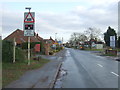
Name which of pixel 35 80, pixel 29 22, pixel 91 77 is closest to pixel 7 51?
pixel 29 22

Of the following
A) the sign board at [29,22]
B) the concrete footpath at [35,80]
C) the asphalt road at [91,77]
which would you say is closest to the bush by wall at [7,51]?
the sign board at [29,22]

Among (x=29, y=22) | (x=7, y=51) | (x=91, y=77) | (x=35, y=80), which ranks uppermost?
(x=29, y=22)

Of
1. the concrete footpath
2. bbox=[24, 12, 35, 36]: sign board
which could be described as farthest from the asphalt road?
bbox=[24, 12, 35, 36]: sign board

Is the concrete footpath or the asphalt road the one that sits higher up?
the concrete footpath

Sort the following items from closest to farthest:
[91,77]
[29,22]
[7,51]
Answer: [91,77] → [7,51] → [29,22]

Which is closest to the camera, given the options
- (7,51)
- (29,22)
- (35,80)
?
(35,80)

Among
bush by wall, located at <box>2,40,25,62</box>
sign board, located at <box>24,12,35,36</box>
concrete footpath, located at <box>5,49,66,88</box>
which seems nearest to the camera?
concrete footpath, located at <box>5,49,66,88</box>

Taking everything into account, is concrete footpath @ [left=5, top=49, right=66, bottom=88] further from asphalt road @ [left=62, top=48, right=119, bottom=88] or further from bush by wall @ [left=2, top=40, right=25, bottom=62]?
bush by wall @ [left=2, top=40, right=25, bottom=62]

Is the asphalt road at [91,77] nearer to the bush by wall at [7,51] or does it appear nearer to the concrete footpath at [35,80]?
the concrete footpath at [35,80]

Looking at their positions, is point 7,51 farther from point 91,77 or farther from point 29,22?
point 91,77

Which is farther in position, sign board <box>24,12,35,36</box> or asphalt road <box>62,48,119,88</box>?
sign board <box>24,12,35,36</box>

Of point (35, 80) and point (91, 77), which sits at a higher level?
point (35, 80)

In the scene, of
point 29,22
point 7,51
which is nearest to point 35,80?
point 7,51

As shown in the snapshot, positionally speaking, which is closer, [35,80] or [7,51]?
[35,80]
